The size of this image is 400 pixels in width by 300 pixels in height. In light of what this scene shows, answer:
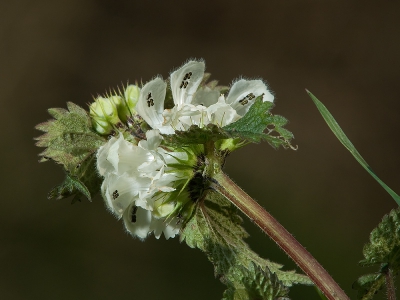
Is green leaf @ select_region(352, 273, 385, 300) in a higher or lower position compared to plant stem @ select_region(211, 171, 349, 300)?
lower

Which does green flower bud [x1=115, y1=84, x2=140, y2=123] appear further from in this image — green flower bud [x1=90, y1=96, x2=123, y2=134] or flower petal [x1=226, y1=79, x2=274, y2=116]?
flower petal [x1=226, y1=79, x2=274, y2=116]

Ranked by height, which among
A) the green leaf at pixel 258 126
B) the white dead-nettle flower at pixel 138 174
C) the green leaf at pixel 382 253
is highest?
the white dead-nettle flower at pixel 138 174

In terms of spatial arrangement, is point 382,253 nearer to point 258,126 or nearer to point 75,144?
point 258,126

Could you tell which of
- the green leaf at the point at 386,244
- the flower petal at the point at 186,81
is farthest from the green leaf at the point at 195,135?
the green leaf at the point at 386,244

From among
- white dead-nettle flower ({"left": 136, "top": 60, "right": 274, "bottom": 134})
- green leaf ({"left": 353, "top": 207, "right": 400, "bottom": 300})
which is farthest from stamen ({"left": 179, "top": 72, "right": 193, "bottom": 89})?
green leaf ({"left": 353, "top": 207, "right": 400, "bottom": 300})

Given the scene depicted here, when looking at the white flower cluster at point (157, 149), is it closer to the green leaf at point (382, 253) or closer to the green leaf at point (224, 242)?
the green leaf at point (224, 242)

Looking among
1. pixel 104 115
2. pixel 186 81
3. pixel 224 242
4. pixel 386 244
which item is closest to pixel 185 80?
pixel 186 81
